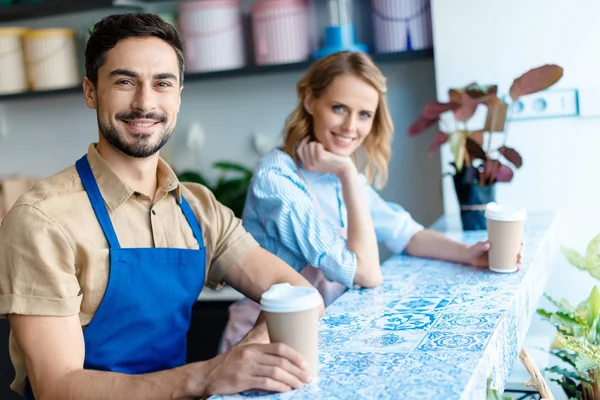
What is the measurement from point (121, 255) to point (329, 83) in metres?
0.80

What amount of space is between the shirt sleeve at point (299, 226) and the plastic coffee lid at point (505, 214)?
325mm

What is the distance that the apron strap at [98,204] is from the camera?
1303 mm

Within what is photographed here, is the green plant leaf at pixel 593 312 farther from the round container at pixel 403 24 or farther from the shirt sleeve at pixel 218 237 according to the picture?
the round container at pixel 403 24

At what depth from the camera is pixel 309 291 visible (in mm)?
1003

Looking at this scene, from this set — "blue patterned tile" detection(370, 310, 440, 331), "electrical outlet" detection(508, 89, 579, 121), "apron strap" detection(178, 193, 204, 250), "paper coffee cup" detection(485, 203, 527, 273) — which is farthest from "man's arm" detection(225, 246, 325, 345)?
"electrical outlet" detection(508, 89, 579, 121)

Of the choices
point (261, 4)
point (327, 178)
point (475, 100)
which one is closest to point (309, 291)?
point (327, 178)

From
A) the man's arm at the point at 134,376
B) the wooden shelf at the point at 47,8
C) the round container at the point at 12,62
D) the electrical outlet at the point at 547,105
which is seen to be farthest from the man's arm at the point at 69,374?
the round container at the point at 12,62

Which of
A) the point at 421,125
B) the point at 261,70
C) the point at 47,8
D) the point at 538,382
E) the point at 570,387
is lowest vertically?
the point at 570,387

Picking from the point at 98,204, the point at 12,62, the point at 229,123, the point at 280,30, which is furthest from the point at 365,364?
the point at 12,62

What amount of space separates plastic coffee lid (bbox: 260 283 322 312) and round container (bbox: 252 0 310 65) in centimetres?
179

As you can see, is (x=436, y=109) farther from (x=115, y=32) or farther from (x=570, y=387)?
(x=115, y=32)

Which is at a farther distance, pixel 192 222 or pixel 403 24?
pixel 403 24

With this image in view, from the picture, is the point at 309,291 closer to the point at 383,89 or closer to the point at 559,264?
the point at 383,89

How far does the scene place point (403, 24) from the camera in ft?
8.30
